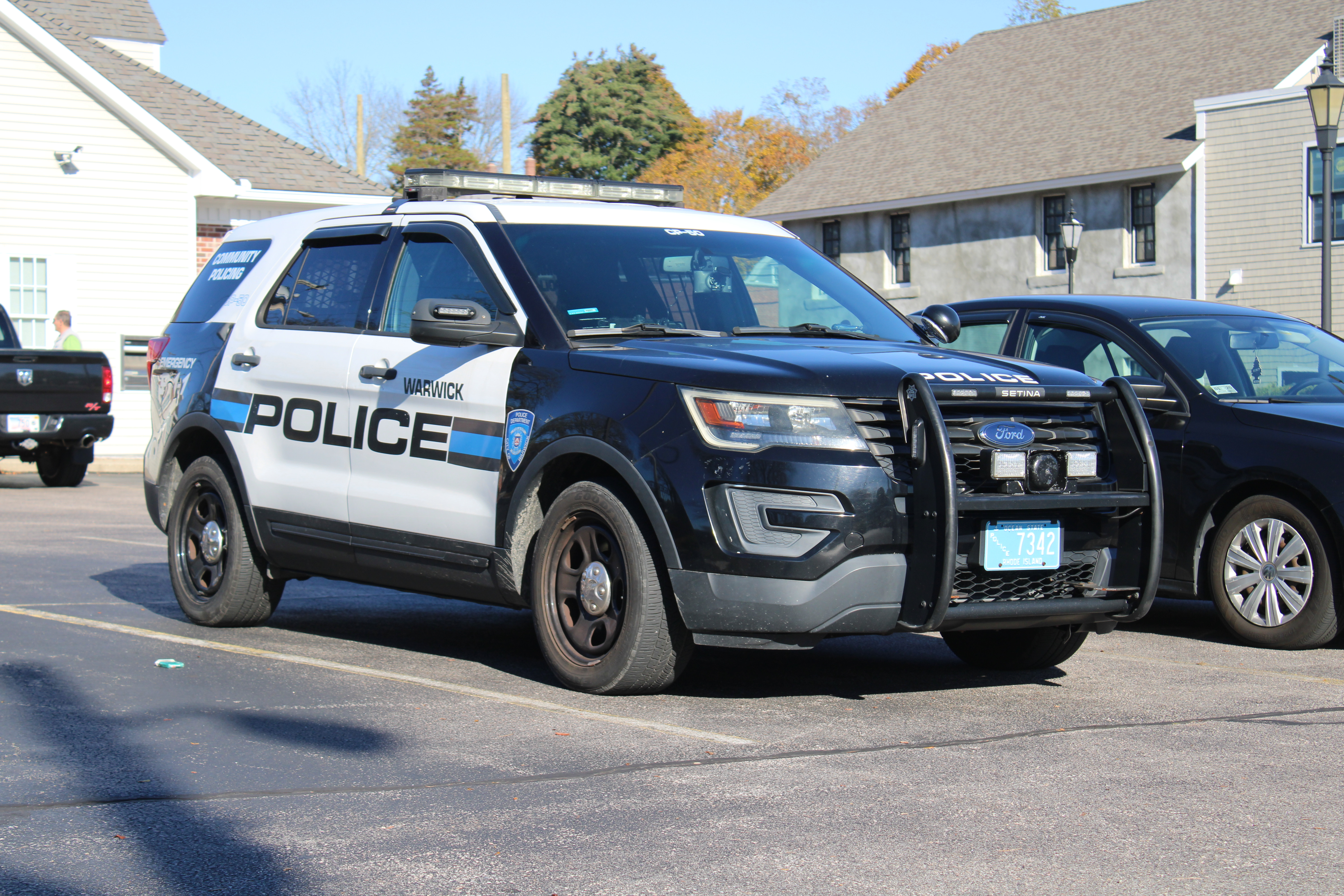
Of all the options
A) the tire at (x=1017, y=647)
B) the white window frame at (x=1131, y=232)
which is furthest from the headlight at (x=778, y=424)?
the white window frame at (x=1131, y=232)

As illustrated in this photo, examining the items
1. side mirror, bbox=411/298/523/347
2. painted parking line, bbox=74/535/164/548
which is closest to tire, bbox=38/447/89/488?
painted parking line, bbox=74/535/164/548

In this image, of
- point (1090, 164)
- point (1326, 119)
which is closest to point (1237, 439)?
point (1326, 119)

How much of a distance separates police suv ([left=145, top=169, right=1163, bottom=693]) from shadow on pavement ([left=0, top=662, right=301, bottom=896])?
1662 millimetres

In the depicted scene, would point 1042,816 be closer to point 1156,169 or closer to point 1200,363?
point 1200,363

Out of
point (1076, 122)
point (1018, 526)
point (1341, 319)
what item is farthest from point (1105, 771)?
point (1076, 122)

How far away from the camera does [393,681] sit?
6730 millimetres

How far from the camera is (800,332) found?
6848 mm

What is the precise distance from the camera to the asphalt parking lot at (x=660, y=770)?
404 centimetres

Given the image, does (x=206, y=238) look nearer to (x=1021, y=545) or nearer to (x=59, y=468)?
(x=59, y=468)

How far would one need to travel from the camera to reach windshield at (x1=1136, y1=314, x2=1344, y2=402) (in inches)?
323

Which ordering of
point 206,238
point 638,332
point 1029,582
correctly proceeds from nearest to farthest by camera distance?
point 1029,582 → point 638,332 → point 206,238

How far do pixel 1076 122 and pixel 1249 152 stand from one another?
5.41m

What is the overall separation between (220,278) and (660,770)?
4687 millimetres

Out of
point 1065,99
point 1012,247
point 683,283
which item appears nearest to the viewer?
point 683,283
